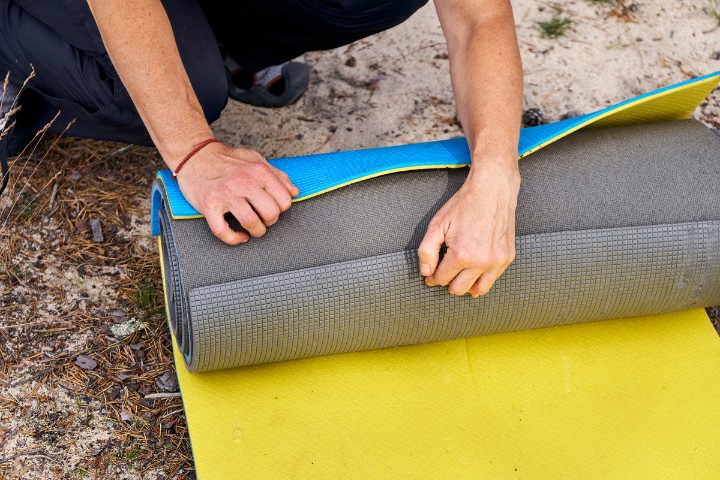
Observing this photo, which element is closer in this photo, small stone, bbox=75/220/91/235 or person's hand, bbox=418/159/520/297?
person's hand, bbox=418/159/520/297

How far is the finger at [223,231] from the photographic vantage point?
1553 mm

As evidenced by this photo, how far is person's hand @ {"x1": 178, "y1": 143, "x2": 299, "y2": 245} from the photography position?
1551 mm

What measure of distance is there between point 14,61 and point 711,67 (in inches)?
94.2

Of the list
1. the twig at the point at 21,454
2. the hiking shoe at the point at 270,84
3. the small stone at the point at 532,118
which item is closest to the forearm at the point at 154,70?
the twig at the point at 21,454

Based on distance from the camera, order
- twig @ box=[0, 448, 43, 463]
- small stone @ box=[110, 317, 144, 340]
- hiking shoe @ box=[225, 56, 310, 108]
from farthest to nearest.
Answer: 1. hiking shoe @ box=[225, 56, 310, 108]
2. small stone @ box=[110, 317, 144, 340]
3. twig @ box=[0, 448, 43, 463]

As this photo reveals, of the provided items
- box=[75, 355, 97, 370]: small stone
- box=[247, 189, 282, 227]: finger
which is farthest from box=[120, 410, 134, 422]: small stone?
box=[247, 189, 282, 227]: finger

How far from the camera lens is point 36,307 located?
2061mm

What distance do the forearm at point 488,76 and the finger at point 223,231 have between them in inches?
21.9

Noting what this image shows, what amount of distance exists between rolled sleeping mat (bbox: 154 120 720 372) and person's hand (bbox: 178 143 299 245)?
0.17 ft

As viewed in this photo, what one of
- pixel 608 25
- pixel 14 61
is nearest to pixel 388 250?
pixel 14 61

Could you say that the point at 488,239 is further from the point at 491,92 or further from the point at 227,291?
the point at 227,291

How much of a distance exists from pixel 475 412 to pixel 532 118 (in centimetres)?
119

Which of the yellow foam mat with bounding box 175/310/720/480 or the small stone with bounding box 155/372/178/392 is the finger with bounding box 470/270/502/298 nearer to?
the yellow foam mat with bounding box 175/310/720/480

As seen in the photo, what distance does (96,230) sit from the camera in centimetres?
223
